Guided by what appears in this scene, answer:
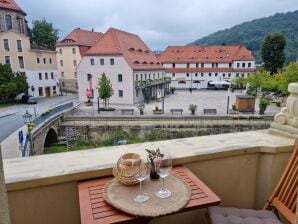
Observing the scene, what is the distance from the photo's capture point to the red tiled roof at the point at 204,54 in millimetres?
39409

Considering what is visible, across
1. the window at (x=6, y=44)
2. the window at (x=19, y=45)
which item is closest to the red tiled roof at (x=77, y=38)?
the window at (x=19, y=45)

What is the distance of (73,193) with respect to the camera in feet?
6.25

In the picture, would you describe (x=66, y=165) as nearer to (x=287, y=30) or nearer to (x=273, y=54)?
(x=273, y=54)

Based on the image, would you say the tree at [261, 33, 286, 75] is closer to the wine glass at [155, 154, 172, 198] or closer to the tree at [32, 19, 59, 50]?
the tree at [32, 19, 59, 50]

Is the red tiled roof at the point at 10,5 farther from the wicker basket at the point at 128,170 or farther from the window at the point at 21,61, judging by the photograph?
the wicker basket at the point at 128,170

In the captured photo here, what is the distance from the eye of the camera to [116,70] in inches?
978

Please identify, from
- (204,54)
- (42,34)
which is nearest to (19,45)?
(42,34)

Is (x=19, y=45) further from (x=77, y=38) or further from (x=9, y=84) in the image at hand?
(x=77, y=38)

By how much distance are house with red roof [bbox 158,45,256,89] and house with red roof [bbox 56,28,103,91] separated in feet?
42.8

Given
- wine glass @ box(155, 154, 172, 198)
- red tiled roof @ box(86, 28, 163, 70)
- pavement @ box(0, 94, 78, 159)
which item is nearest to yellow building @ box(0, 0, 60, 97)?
red tiled roof @ box(86, 28, 163, 70)

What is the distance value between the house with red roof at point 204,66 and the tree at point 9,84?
22.9m

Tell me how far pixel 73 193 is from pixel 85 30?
39778 millimetres

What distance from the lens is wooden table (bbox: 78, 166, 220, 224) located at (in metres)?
1.41

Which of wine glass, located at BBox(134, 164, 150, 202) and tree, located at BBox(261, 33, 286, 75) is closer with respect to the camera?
wine glass, located at BBox(134, 164, 150, 202)
